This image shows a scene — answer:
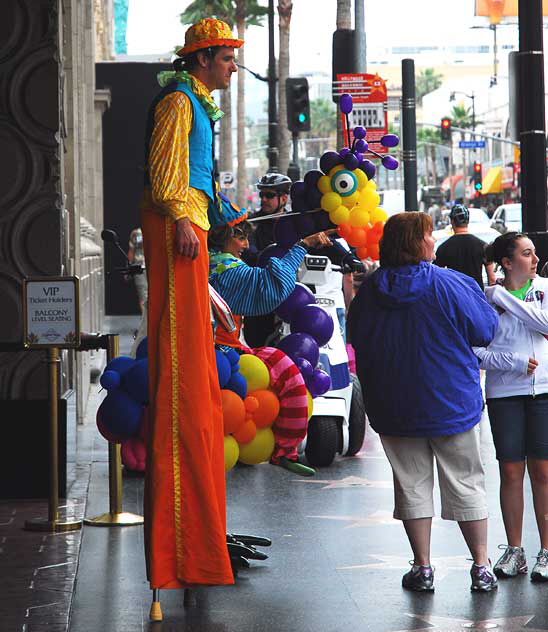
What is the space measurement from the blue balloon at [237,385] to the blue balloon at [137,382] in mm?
433

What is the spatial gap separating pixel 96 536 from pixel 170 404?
2297mm

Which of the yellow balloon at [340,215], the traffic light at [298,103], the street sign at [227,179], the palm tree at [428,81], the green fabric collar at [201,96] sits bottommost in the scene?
the yellow balloon at [340,215]

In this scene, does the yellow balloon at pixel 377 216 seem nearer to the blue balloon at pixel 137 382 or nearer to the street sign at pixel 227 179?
the blue balloon at pixel 137 382

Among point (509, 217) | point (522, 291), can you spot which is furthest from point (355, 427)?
point (509, 217)

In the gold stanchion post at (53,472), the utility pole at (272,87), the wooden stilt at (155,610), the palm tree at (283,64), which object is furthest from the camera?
the palm tree at (283,64)

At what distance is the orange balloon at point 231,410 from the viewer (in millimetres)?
6559

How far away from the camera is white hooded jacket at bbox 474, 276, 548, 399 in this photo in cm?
664

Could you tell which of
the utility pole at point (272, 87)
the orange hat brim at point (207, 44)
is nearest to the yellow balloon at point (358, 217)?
the orange hat brim at point (207, 44)

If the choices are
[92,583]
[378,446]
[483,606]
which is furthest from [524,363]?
[378,446]

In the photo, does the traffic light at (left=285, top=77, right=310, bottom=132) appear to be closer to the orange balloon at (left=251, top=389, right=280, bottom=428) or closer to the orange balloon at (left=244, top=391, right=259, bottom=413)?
the orange balloon at (left=251, top=389, right=280, bottom=428)

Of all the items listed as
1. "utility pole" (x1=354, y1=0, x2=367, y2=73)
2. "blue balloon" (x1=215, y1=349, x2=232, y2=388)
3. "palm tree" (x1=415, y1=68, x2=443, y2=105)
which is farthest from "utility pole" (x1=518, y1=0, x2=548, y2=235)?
"palm tree" (x1=415, y1=68, x2=443, y2=105)

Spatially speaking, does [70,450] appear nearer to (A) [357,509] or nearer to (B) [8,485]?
(B) [8,485]

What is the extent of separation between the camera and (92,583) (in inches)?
259

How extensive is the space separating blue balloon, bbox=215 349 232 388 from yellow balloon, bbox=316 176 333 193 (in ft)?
4.26
